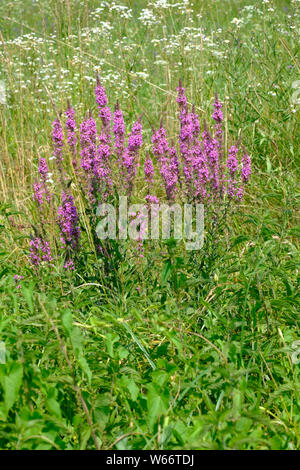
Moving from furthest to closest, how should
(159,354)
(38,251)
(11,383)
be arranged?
(38,251), (159,354), (11,383)

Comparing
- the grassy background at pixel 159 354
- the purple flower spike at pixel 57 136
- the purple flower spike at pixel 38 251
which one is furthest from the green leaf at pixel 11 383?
the purple flower spike at pixel 57 136

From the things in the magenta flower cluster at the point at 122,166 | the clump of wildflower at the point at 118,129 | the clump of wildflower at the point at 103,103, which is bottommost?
the magenta flower cluster at the point at 122,166

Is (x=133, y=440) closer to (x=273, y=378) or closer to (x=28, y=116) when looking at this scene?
(x=273, y=378)

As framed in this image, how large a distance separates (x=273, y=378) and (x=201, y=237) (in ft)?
2.70

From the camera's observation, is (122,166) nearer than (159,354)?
No

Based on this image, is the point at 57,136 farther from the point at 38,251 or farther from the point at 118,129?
the point at 38,251

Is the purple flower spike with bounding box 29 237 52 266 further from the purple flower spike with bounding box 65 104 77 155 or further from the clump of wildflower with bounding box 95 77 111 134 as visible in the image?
the clump of wildflower with bounding box 95 77 111 134

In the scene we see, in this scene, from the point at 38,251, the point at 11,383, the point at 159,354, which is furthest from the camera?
the point at 38,251

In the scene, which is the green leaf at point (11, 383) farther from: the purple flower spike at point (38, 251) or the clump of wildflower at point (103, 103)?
the clump of wildflower at point (103, 103)

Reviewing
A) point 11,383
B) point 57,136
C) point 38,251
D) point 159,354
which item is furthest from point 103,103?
point 11,383

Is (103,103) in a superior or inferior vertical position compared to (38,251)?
superior

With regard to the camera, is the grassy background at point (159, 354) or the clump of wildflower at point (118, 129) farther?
the clump of wildflower at point (118, 129)

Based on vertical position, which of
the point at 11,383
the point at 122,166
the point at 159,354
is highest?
the point at 122,166
